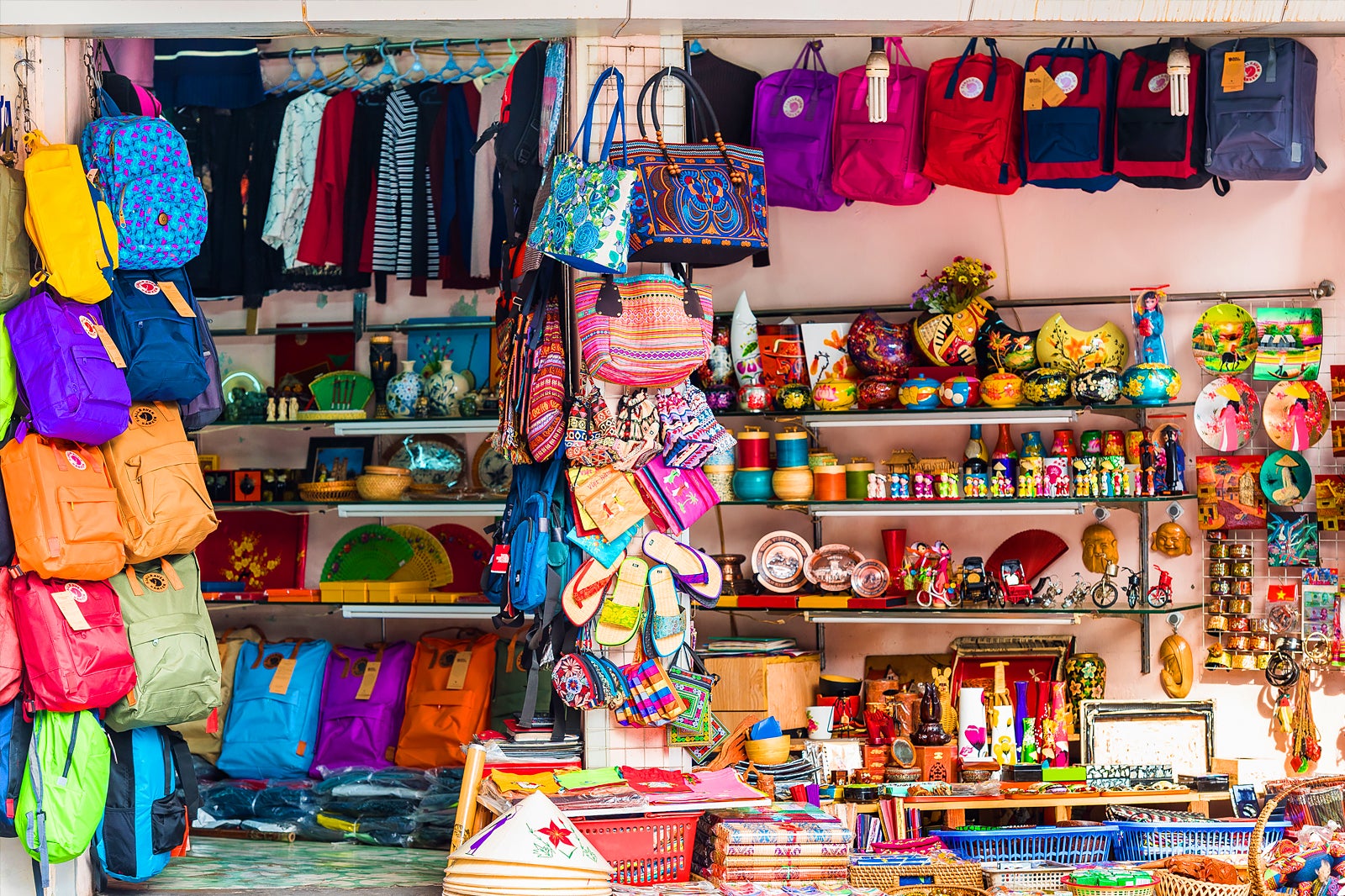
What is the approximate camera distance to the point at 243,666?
6605 millimetres

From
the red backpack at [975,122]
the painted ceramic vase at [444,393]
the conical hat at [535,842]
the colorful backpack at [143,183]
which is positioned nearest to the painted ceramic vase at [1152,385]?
the red backpack at [975,122]

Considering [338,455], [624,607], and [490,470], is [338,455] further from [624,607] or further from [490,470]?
[624,607]

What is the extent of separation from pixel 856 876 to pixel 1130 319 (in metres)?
2.90

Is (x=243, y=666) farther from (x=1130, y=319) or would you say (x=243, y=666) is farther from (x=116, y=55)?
(x=1130, y=319)

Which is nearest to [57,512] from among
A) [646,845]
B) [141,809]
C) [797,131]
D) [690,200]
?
[141,809]

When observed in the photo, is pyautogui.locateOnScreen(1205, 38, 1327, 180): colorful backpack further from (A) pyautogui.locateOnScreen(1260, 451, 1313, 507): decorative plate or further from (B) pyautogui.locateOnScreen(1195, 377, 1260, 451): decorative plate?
(A) pyautogui.locateOnScreen(1260, 451, 1313, 507): decorative plate

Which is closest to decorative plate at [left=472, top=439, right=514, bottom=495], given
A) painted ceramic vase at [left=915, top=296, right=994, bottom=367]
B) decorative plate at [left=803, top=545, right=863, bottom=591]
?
decorative plate at [left=803, top=545, right=863, bottom=591]

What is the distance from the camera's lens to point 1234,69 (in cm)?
556

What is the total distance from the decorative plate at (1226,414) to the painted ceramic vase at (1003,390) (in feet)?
2.70

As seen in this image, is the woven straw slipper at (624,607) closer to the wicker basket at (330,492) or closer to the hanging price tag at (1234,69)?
the wicker basket at (330,492)

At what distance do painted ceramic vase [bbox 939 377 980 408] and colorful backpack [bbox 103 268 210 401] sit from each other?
9.94ft

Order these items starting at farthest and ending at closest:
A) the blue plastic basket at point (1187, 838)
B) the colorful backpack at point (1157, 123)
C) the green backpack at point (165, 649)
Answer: the colorful backpack at point (1157, 123) < the blue plastic basket at point (1187, 838) < the green backpack at point (165, 649)

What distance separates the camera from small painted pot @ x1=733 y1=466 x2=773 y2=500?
6.14 m

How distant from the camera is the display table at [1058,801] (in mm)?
5414
